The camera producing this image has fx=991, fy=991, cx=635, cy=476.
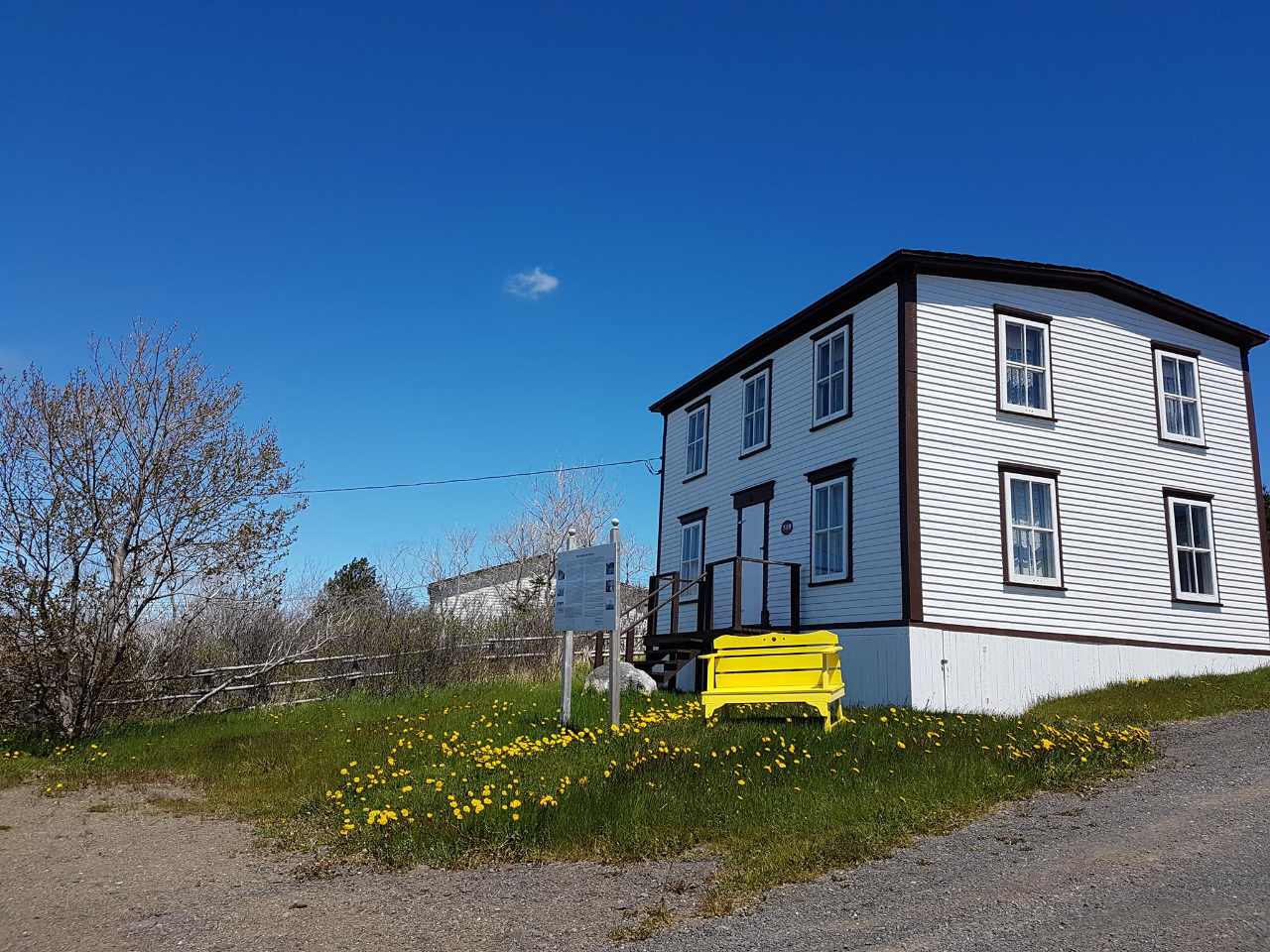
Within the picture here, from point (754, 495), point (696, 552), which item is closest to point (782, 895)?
point (754, 495)

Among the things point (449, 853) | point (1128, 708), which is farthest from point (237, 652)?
point (1128, 708)

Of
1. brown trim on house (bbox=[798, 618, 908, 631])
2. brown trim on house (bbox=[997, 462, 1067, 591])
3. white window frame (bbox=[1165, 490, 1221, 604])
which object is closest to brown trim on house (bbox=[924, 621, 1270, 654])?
brown trim on house (bbox=[798, 618, 908, 631])

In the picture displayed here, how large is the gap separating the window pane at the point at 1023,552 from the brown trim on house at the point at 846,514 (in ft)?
8.80

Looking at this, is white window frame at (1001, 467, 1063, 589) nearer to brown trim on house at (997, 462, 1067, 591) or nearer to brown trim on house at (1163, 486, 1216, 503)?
brown trim on house at (997, 462, 1067, 591)

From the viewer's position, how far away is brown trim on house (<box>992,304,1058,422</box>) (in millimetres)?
17141

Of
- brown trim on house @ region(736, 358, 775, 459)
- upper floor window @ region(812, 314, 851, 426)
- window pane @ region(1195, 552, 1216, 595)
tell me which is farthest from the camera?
brown trim on house @ region(736, 358, 775, 459)

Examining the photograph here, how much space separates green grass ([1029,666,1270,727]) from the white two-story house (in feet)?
2.11

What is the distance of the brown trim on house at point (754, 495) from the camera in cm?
1998

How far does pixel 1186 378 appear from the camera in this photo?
1952cm

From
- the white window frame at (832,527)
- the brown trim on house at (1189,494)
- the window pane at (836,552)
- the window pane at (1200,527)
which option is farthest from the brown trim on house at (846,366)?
the window pane at (1200,527)

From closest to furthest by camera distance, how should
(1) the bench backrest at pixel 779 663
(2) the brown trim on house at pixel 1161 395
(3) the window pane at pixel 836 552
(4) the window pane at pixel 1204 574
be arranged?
(1) the bench backrest at pixel 779 663 < (3) the window pane at pixel 836 552 < (4) the window pane at pixel 1204 574 < (2) the brown trim on house at pixel 1161 395

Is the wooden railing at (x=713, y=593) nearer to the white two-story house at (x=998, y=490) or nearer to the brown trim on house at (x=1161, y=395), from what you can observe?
the white two-story house at (x=998, y=490)

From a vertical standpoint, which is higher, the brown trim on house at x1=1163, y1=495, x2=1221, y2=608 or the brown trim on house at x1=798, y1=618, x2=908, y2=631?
the brown trim on house at x1=1163, y1=495, x2=1221, y2=608

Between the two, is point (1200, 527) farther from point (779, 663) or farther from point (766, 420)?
point (779, 663)
